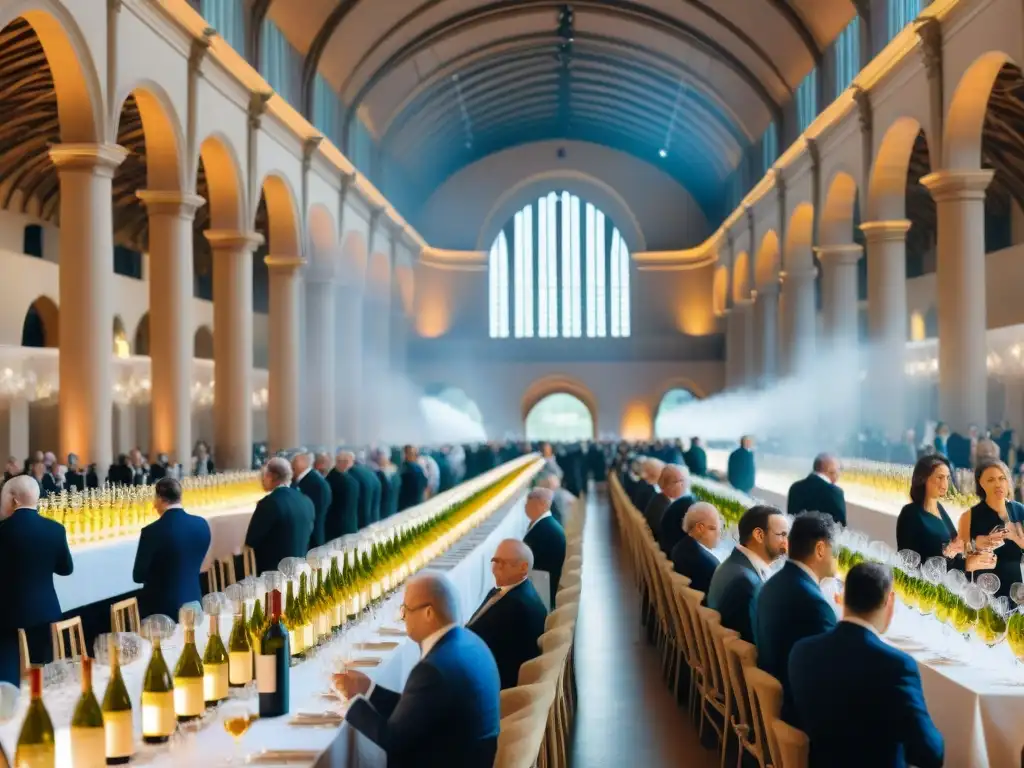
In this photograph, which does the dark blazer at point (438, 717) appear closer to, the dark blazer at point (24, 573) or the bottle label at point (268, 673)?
the bottle label at point (268, 673)

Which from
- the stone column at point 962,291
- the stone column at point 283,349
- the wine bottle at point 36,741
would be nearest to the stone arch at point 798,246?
the stone column at point 962,291

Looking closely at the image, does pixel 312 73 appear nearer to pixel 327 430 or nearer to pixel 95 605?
pixel 327 430

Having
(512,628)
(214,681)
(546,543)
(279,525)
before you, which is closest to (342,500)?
(279,525)

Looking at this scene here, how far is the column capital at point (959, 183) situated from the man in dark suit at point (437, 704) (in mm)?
15503

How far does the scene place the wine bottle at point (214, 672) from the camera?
466 cm

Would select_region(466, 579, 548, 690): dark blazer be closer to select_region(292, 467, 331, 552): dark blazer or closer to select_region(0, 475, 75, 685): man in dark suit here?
select_region(0, 475, 75, 685): man in dark suit

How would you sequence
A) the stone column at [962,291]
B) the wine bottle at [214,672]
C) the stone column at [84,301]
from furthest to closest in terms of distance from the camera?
the stone column at [962,291]
the stone column at [84,301]
the wine bottle at [214,672]

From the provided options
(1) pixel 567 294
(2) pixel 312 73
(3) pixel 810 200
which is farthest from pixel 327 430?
(1) pixel 567 294

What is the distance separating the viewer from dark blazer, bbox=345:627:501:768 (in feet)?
13.9

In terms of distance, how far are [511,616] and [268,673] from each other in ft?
6.12

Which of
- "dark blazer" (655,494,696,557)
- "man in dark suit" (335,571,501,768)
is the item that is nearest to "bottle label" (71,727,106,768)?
"man in dark suit" (335,571,501,768)

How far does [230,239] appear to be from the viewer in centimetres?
2211

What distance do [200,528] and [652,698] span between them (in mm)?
3538

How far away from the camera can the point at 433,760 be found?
4.26 m
